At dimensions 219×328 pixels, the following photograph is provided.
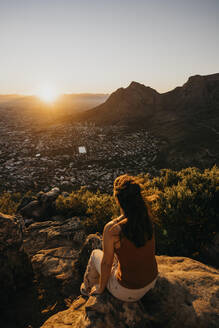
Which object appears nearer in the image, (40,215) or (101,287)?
(101,287)

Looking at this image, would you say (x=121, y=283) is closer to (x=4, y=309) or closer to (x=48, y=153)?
(x=4, y=309)

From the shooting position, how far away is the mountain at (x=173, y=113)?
25.5 meters

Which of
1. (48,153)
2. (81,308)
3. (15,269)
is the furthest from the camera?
(48,153)

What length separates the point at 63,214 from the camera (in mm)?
8672

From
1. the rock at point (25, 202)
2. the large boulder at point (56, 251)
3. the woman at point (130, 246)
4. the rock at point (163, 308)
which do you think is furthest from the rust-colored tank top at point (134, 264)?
the rock at point (25, 202)

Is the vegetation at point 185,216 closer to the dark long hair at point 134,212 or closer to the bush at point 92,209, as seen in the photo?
the bush at point 92,209

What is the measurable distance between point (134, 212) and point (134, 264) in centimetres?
71

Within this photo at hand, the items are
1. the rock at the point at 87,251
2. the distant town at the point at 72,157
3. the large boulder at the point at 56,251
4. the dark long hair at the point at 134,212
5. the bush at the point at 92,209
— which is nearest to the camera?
the dark long hair at the point at 134,212

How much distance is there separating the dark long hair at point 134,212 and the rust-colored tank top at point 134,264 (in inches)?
3.9

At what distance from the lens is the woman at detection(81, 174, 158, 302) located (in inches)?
100

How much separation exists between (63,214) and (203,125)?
27.9 metres

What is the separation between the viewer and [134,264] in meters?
2.62

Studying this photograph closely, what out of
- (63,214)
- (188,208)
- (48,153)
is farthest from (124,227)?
A: (48,153)

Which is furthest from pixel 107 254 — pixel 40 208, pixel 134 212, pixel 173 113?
pixel 173 113
